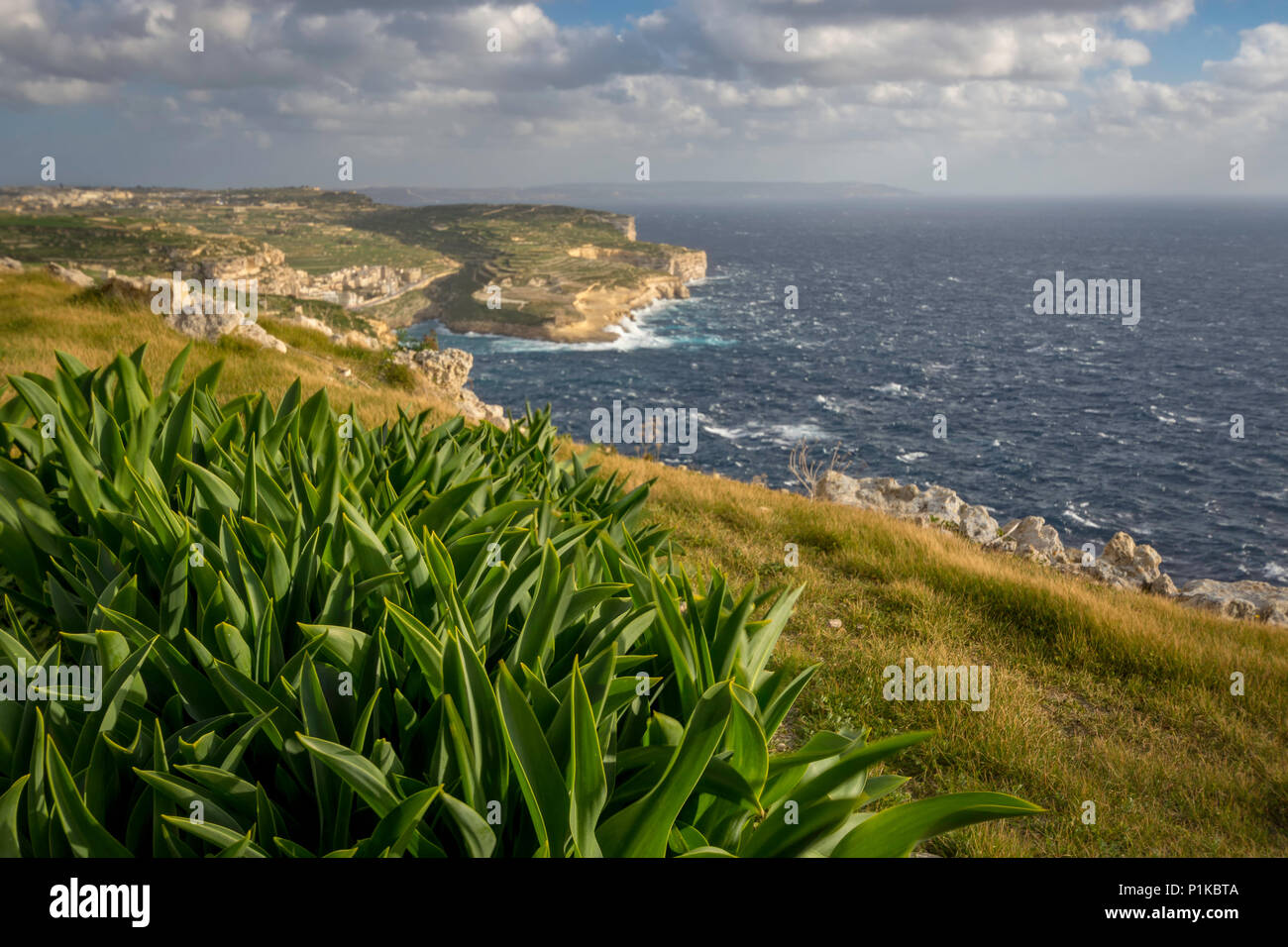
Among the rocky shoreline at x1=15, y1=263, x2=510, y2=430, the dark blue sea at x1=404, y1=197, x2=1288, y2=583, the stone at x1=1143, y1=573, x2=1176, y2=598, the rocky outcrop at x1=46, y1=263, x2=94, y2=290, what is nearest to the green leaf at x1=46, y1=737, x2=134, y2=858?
the rocky shoreline at x1=15, y1=263, x2=510, y2=430

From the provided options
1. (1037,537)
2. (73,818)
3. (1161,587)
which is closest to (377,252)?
(1037,537)

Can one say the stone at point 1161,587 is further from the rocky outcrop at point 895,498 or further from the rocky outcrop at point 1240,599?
the rocky outcrop at point 895,498

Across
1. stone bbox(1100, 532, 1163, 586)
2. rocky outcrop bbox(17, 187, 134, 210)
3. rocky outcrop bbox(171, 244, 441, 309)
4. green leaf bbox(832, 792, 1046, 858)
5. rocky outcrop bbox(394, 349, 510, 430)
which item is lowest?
stone bbox(1100, 532, 1163, 586)

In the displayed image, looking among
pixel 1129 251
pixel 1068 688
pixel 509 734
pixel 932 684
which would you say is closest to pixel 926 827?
pixel 509 734

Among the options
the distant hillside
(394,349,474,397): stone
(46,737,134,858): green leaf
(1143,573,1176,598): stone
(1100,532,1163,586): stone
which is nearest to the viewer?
(46,737,134,858): green leaf

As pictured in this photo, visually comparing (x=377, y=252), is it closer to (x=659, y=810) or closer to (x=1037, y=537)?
(x=1037, y=537)

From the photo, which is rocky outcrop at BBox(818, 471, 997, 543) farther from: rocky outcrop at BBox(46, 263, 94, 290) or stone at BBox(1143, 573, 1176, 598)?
rocky outcrop at BBox(46, 263, 94, 290)

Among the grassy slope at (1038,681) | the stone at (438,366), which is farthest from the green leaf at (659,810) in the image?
the stone at (438,366)
